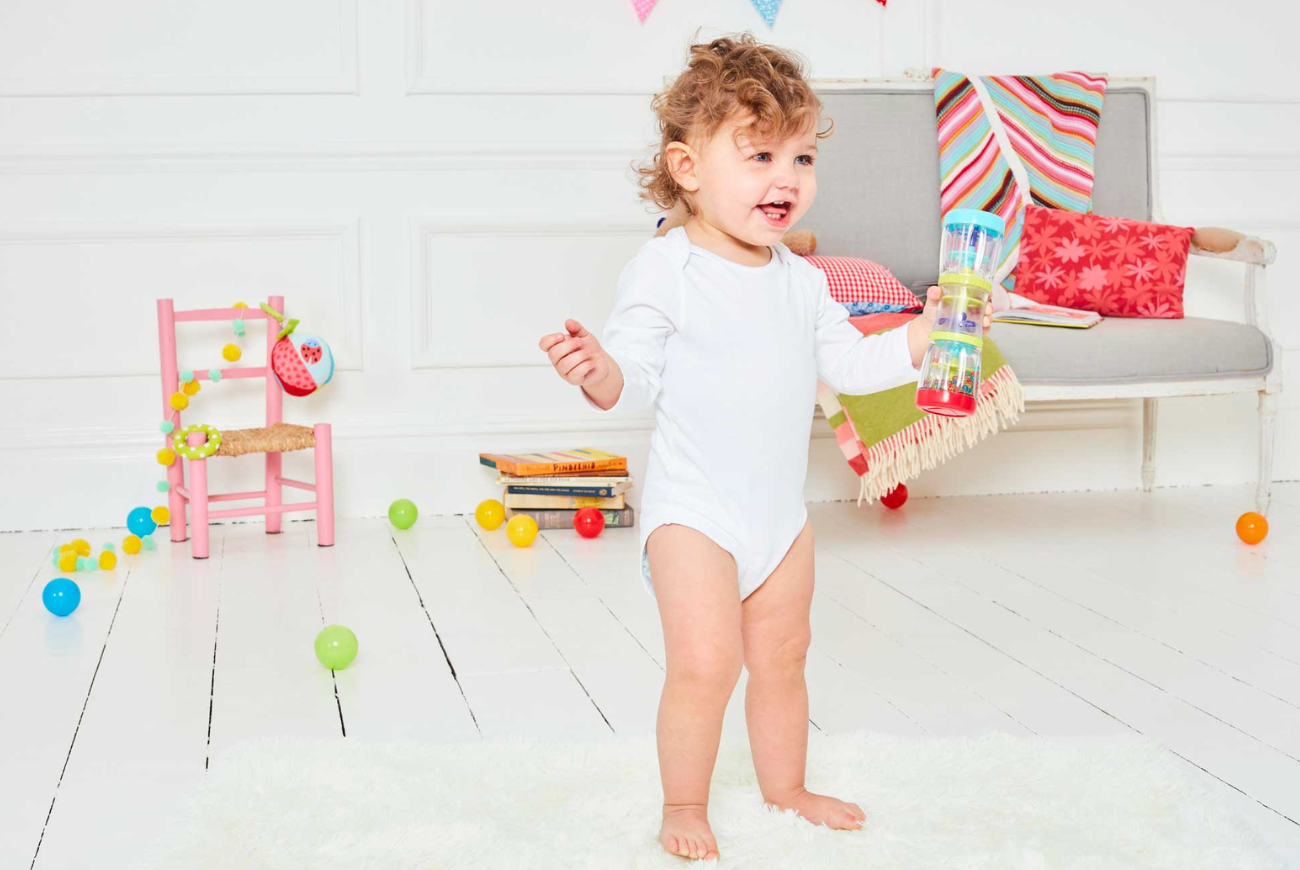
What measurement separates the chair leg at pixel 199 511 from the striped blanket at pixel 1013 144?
1849 mm

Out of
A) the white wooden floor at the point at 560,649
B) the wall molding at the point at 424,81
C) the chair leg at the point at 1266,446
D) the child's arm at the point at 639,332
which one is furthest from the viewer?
the wall molding at the point at 424,81

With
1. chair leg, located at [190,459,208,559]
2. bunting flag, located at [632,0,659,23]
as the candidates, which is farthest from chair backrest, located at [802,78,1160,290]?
chair leg, located at [190,459,208,559]

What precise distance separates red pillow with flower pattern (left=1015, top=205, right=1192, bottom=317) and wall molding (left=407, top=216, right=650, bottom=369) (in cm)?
96

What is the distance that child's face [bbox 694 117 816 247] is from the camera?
1.39 metres

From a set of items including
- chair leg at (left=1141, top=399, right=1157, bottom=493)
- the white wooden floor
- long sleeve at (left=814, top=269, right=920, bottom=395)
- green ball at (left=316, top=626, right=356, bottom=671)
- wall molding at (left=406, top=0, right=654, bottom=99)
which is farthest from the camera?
chair leg at (left=1141, top=399, right=1157, bottom=493)

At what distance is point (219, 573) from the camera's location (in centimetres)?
272

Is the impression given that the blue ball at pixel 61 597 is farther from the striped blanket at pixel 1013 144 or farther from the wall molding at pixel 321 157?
the striped blanket at pixel 1013 144

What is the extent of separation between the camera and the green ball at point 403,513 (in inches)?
124

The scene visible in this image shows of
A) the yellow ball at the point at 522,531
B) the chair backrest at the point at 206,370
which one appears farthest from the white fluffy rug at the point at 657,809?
the chair backrest at the point at 206,370

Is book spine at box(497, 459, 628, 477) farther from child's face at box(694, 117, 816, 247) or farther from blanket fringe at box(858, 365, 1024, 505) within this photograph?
child's face at box(694, 117, 816, 247)

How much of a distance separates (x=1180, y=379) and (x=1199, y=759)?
1.41m

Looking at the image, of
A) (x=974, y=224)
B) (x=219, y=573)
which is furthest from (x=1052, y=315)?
(x=219, y=573)

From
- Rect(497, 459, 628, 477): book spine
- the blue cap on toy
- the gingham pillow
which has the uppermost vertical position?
the blue cap on toy

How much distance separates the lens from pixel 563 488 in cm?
313
